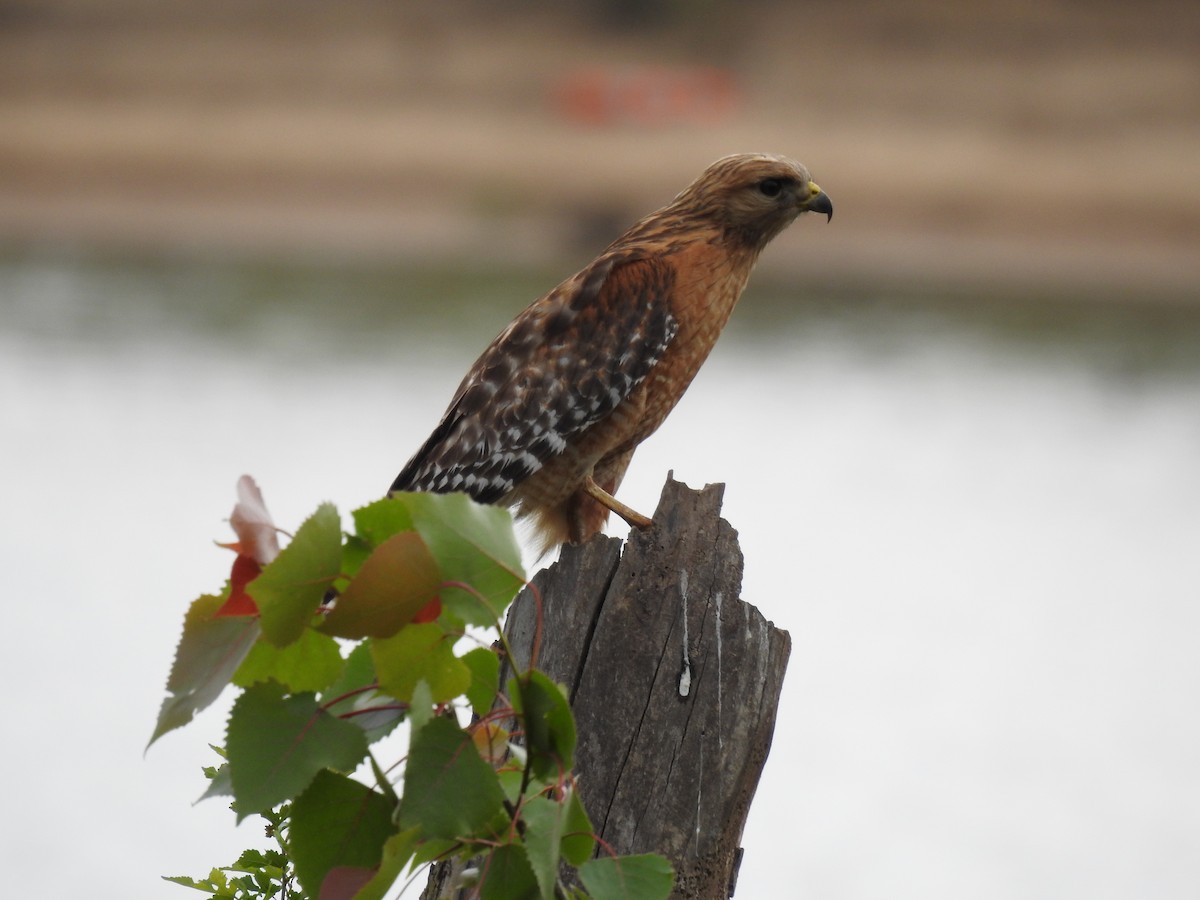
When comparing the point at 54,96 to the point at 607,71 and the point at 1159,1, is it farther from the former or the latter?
the point at 1159,1

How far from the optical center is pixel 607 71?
2689 centimetres

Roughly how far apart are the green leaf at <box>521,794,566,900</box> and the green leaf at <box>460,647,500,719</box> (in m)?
0.13

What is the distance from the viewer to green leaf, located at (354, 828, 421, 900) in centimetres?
188

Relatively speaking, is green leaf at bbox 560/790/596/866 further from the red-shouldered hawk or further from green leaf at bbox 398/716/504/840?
the red-shouldered hawk

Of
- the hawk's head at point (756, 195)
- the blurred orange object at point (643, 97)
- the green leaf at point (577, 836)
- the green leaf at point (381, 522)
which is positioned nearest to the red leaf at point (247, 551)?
the green leaf at point (381, 522)

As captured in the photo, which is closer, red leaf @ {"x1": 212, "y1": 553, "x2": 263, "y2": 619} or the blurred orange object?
red leaf @ {"x1": 212, "y1": 553, "x2": 263, "y2": 619}

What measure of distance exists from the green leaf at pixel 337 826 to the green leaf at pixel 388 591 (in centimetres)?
21

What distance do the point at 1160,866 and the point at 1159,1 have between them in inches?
1016

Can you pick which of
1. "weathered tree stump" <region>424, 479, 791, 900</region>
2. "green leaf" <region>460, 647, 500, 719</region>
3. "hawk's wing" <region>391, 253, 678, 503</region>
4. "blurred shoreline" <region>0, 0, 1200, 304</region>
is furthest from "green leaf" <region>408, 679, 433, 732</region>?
"blurred shoreline" <region>0, 0, 1200, 304</region>

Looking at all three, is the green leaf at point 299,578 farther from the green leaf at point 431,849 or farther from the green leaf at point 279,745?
the green leaf at point 431,849

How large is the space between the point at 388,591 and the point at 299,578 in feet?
0.33

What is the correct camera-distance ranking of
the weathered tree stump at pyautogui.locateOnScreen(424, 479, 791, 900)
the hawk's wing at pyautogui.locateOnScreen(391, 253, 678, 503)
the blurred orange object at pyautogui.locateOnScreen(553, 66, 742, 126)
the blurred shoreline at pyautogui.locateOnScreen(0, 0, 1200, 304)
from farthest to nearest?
1. the blurred orange object at pyautogui.locateOnScreen(553, 66, 742, 126)
2. the blurred shoreline at pyautogui.locateOnScreen(0, 0, 1200, 304)
3. the hawk's wing at pyautogui.locateOnScreen(391, 253, 678, 503)
4. the weathered tree stump at pyautogui.locateOnScreen(424, 479, 791, 900)

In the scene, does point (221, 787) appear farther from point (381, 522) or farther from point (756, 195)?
point (756, 195)

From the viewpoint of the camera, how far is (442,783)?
1875 millimetres
